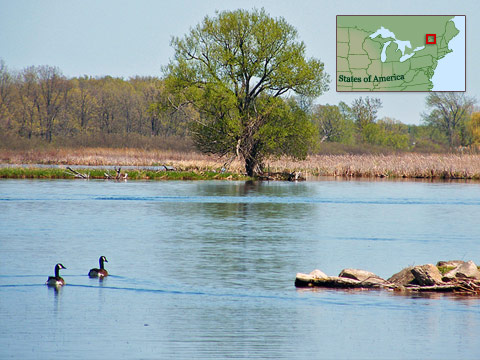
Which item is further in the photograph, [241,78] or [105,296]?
[241,78]

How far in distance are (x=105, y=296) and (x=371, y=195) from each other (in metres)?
34.7

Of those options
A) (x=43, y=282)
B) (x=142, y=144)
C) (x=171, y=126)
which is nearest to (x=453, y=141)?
(x=171, y=126)

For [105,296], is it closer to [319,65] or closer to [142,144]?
[319,65]

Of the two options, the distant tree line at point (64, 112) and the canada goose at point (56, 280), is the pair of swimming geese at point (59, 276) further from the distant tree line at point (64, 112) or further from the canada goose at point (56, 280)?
the distant tree line at point (64, 112)

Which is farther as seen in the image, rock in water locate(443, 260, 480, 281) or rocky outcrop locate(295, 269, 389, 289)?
rocky outcrop locate(295, 269, 389, 289)

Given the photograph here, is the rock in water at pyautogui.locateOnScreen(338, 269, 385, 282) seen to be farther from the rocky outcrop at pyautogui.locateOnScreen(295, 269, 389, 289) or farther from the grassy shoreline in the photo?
the grassy shoreline

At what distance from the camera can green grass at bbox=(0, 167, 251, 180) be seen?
59375 millimetres

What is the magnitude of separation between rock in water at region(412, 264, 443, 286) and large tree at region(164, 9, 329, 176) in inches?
1768

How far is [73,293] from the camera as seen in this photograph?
17141mm

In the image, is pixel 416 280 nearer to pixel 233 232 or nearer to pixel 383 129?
pixel 233 232

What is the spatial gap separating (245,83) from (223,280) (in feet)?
152

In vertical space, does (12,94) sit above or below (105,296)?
above

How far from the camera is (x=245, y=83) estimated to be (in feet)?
210

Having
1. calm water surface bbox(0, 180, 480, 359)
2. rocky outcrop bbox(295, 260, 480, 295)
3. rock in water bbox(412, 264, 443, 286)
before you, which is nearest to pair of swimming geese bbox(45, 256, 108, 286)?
calm water surface bbox(0, 180, 480, 359)
